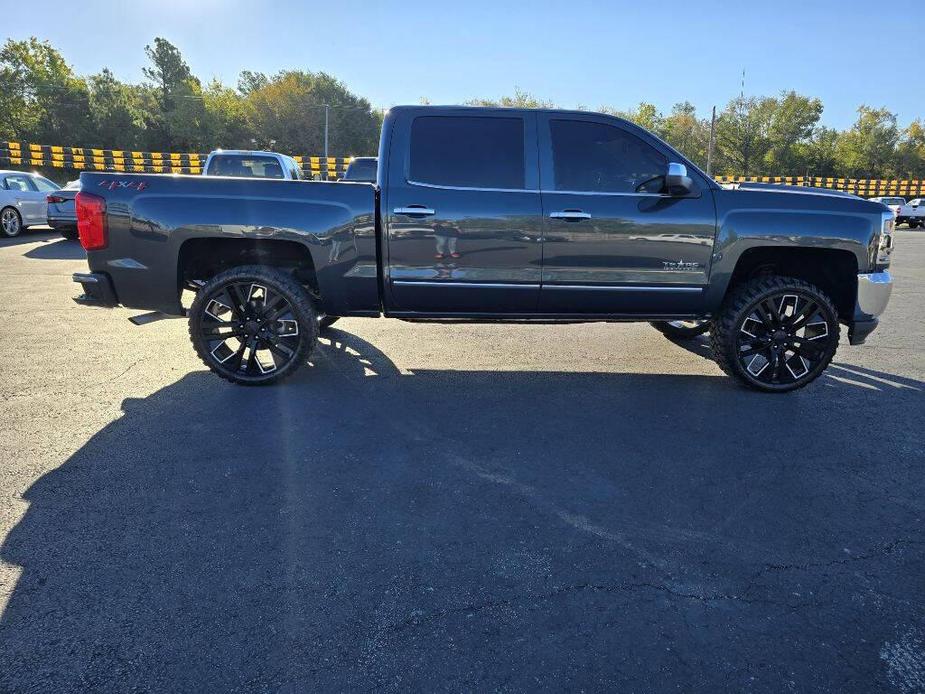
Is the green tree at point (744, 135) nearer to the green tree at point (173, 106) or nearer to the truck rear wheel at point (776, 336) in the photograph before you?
the green tree at point (173, 106)

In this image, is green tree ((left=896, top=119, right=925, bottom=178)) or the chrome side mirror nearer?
the chrome side mirror

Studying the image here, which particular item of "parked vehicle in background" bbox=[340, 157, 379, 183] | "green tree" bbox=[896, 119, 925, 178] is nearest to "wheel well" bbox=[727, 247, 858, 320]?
"parked vehicle in background" bbox=[340, 157, 379, 183]

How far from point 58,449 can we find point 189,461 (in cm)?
82

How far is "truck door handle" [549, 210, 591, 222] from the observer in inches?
183

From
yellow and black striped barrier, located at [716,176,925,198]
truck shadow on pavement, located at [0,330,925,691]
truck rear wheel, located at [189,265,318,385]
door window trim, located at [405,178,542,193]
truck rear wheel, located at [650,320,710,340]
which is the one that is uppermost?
yellow and black striped barrier, located at [716,176,925,198]

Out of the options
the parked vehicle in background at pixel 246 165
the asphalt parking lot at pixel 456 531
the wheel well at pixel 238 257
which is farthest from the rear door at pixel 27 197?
the wheel well at pixel 238 257

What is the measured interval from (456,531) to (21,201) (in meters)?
16.2

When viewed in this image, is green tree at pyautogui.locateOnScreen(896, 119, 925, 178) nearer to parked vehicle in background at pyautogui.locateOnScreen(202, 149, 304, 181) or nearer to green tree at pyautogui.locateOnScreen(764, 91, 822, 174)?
green tree at pyautogui.locateOnScreen(764, 91, 822, 174)

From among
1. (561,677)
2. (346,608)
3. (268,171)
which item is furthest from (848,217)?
(268,171)

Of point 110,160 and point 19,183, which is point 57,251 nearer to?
point 19,183

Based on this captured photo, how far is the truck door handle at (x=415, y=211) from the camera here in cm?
461

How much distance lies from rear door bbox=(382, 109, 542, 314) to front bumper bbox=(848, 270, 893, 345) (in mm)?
2519

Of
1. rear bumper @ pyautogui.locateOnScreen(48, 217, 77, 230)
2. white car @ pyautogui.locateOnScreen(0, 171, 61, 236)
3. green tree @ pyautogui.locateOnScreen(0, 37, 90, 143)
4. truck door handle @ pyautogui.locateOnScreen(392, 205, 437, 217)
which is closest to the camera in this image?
truck door handle @ pyautogui.locateOnScreen(392, 205, 437, 217)

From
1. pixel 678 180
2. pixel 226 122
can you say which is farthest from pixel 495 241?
pixel 226 122
